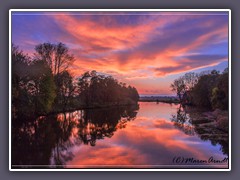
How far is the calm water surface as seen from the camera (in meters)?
4.27

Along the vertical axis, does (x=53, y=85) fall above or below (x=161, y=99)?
above

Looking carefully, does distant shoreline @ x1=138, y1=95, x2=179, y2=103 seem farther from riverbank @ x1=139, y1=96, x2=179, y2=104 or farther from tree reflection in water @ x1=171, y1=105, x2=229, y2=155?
tree reflection in water @ x1=171, y1=105, x2=229, y2=155

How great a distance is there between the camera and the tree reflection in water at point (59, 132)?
168 inches

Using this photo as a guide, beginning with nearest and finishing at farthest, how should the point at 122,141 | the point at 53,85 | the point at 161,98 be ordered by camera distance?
the point at 122,141, the point at 53,85, the point at 161,98

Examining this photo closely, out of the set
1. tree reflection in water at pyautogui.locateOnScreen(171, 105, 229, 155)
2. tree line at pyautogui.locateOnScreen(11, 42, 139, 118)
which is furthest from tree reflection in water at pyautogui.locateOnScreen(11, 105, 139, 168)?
tree reflection in water at pyautogui.locateOnScreen(171, 105, 229, 155)

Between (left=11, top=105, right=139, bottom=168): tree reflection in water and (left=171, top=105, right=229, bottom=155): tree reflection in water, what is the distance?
1.99 ft

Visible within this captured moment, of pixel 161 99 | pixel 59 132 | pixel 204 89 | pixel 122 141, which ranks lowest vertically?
pixel 122 141

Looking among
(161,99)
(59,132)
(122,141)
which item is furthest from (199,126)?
(59,132)

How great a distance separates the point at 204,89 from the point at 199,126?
51 cm

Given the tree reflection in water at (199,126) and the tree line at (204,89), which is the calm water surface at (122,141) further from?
the tree line at (204,89)

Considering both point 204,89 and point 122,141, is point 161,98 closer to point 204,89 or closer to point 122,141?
point 204,89

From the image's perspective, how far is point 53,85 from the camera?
4453 millimetres
